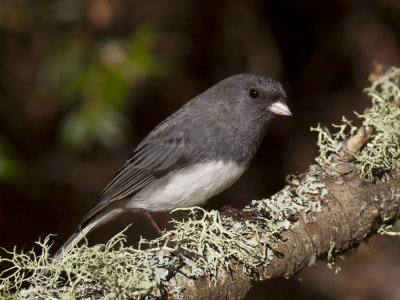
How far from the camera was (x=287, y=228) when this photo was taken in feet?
7.14

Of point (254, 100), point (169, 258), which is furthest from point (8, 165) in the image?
point (169, 258)

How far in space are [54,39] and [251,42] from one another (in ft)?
6.01

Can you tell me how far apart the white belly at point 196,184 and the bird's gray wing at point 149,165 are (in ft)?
0.35

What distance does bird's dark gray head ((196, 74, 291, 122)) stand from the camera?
300 cm

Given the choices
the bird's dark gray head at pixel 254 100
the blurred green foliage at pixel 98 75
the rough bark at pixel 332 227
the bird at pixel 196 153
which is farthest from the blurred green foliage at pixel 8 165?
the rough bark at pixel 332 227

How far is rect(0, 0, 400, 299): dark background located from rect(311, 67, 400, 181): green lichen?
2.04m

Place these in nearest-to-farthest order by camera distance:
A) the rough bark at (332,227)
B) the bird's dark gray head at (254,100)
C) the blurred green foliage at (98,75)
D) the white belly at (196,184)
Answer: the rough bark at (332,227), the white belly at (196,184), the bird's dark gray head at (254,100), the blurred green foliage at (98,75)

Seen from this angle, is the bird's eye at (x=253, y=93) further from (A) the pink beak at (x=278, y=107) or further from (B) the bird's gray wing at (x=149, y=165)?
(B) the bird's gray wing at (x=149, y=165)

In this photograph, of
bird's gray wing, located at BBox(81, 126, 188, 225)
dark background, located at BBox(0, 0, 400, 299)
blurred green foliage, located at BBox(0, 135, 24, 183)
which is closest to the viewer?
bird's gray wing, located at BBox(81, 126, 188, 225)

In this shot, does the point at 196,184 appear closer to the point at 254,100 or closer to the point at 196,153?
the point at 196,153

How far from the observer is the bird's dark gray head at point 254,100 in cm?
300

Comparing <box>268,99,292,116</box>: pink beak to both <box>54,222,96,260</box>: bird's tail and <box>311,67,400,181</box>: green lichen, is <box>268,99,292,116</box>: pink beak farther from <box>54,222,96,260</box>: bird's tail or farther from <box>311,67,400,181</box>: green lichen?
<box>54,222,96,260</box>: bird's tail

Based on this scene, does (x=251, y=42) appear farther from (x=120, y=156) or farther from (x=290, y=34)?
(x=120, y=156)

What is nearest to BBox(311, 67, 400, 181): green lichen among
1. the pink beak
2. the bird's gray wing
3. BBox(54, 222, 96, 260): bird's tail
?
the pink beak
